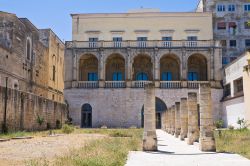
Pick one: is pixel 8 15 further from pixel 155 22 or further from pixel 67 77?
pixel 155 22

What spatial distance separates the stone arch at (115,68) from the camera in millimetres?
48344

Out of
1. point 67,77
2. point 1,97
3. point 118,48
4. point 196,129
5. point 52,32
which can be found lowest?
point 196,129

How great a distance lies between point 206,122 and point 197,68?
33220 millimetres

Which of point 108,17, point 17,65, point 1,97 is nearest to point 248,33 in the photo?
point 108,17

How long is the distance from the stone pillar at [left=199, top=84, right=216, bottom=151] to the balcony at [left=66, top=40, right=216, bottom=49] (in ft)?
94.7

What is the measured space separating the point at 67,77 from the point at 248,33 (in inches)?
1025

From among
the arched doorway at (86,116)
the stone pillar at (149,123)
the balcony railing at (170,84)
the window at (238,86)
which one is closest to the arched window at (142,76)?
the balcony railing at (170,84)

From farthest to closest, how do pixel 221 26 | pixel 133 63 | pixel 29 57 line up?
pixel 221 26, pixel 133 63, pixel 29 57

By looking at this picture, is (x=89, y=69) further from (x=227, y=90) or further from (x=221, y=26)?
(x=221, y=26)

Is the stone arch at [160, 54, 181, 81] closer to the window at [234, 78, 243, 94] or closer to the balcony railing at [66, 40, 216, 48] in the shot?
the balcony railing at [66, 40, 216, 48]

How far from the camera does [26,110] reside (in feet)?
86.9

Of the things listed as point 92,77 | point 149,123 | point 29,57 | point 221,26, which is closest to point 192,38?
point 221,26

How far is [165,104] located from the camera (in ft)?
145

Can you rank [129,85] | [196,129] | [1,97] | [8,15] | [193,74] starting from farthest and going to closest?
[193,74] < [129,85] < [8,15] < [1,97] < [196,129]
